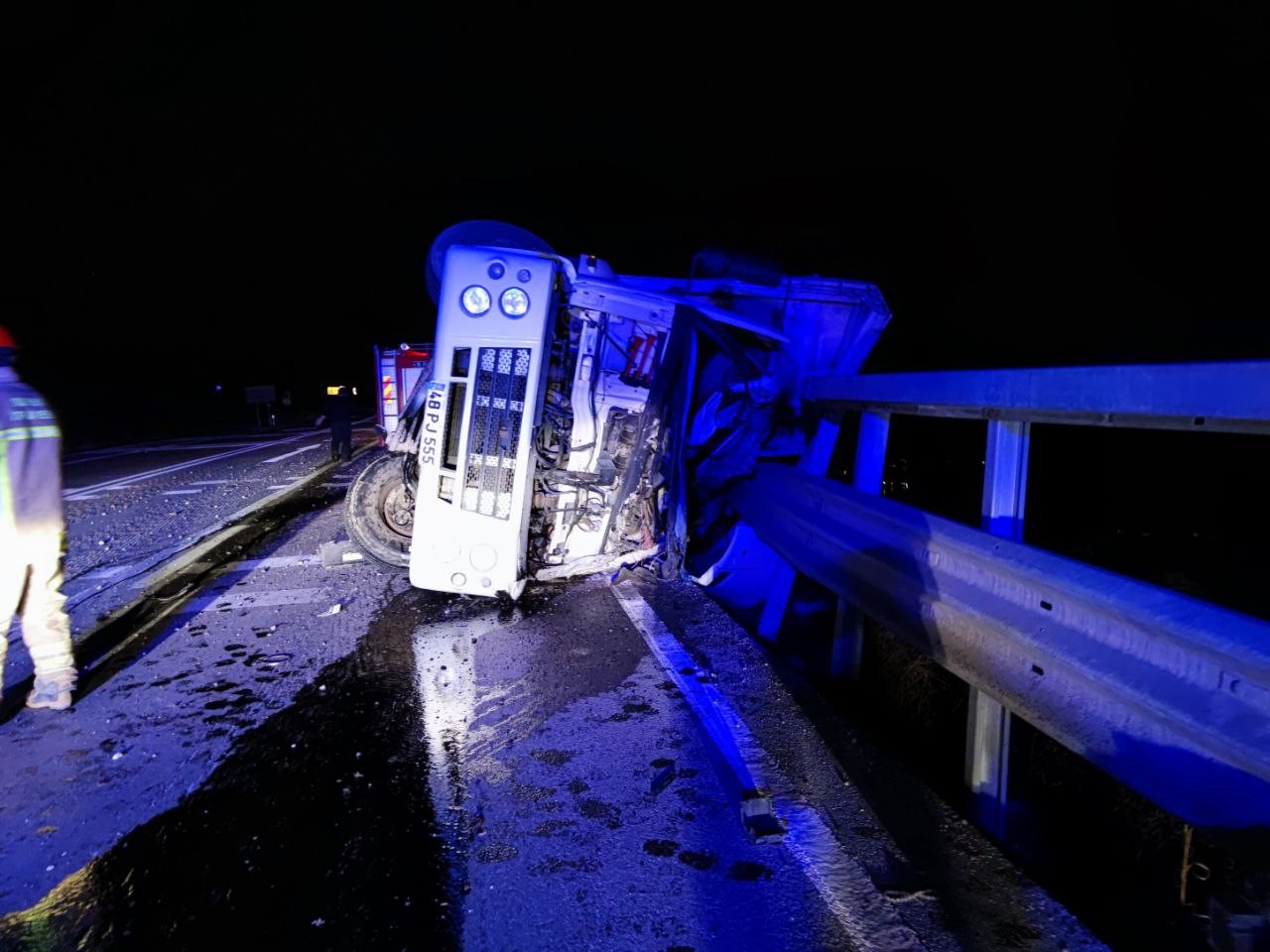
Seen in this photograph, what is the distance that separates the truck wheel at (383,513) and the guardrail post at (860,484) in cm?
303

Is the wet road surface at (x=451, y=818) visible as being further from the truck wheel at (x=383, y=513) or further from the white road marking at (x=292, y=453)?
the white road marking at (x=292, y=453)

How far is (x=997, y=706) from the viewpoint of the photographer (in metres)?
2.42

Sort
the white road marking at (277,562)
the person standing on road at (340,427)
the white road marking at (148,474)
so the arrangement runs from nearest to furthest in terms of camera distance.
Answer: the white road marking at (277,562) → the white road marking at (148,474) → the person standing on road at (340,427)

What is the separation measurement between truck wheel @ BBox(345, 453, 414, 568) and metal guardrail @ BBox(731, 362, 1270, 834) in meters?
3.20

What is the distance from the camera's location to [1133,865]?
2.56 meters

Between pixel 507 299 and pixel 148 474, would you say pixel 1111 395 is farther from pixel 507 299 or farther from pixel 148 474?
pixel 148 474

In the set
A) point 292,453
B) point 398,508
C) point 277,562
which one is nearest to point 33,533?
point 277,562

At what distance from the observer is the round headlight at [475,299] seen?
12.9 feet

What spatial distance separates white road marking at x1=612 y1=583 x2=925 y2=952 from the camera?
5.66ft

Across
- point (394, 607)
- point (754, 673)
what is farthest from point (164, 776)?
point (754, 673)

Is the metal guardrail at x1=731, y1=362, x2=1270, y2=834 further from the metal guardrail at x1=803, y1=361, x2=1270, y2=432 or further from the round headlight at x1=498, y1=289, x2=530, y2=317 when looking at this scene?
the round headlight at x1=498, y1=289, x2=530, y2=317

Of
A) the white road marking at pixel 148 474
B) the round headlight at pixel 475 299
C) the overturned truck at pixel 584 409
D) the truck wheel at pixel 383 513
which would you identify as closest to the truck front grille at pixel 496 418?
the overturned truck at pixel 584 409

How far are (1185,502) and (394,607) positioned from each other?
17.3 feet

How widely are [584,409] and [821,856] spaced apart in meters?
2.88
